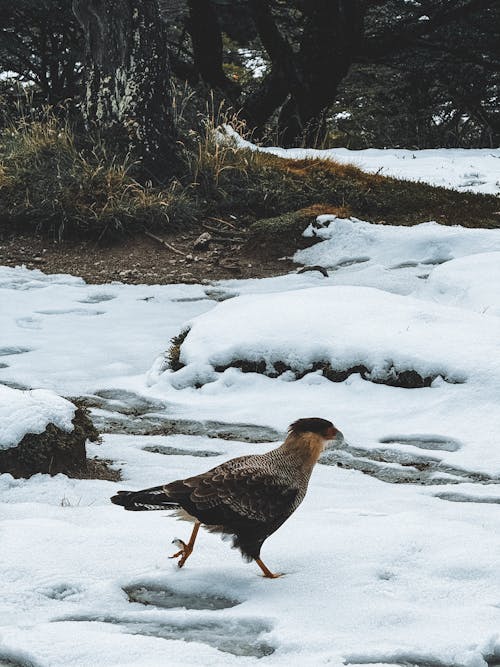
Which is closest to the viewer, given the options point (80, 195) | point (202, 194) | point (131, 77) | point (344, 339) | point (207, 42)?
point (344, 339)

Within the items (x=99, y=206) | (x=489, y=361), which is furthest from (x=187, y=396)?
(x=99, y=206)

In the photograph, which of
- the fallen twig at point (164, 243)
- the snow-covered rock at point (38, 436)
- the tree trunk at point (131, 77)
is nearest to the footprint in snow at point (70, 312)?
the fallen twig at point (164, 243)

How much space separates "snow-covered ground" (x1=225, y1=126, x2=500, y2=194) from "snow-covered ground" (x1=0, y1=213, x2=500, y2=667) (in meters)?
3.20

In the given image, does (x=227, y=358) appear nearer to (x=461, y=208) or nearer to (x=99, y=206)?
(x=99, y=206)

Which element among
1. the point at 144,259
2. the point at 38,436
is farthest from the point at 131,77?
the point at 38,436

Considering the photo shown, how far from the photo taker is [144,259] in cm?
969

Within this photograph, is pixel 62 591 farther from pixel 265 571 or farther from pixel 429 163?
pixel 429 163

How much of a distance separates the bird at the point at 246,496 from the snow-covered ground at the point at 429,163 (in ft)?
29.1

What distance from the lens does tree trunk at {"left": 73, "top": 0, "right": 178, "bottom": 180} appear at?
10.5 m

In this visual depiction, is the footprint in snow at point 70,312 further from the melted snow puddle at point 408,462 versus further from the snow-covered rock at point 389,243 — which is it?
the melted snow puddle at point 408,462

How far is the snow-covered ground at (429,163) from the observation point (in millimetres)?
12180

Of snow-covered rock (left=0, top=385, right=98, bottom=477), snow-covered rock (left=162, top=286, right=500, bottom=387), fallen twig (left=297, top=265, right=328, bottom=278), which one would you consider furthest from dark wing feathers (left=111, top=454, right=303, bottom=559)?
fallen twig (left=297, top=265, right=328, bottom=278)

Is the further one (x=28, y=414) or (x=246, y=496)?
(x=28, y=414)

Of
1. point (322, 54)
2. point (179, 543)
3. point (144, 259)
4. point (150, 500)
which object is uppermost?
point (322, 54)
